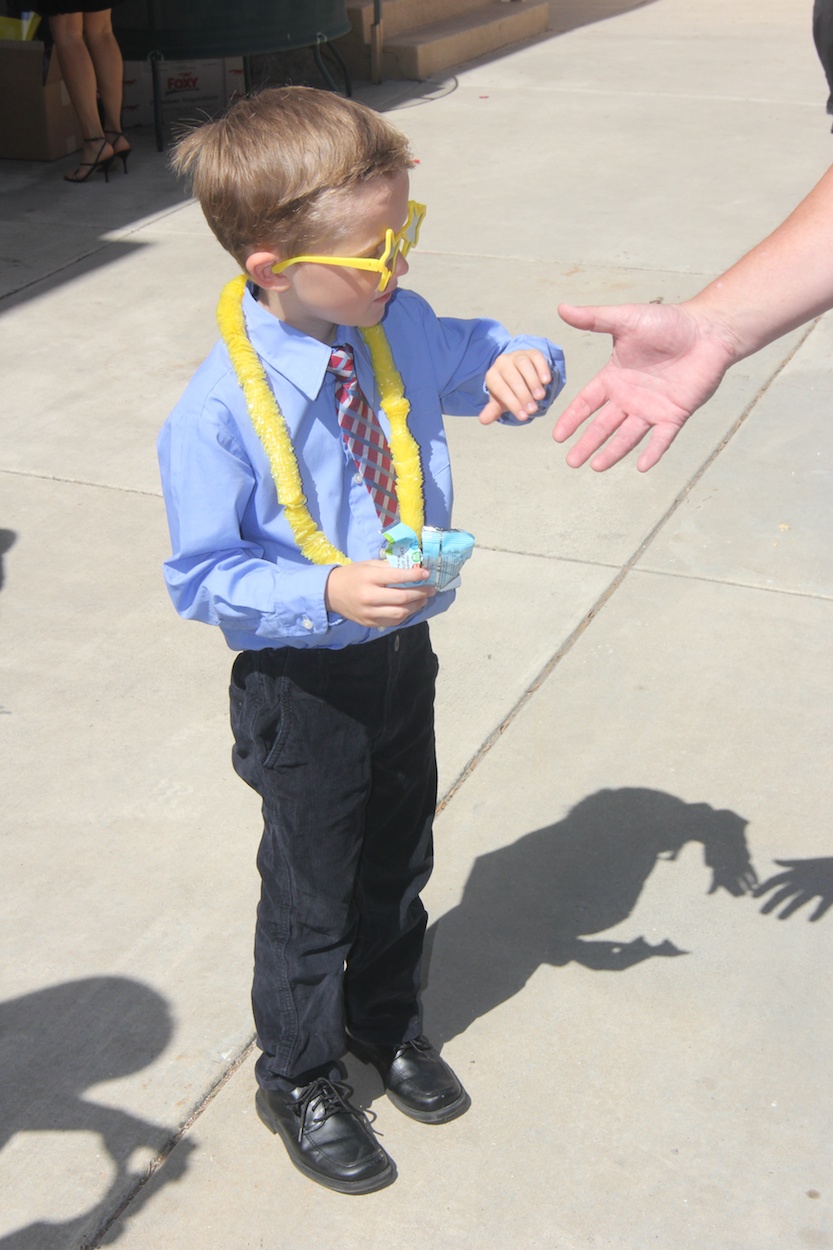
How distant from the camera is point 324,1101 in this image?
2.42m

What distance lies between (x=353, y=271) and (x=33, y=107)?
272 inches

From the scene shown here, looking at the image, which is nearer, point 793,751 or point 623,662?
point 793,751

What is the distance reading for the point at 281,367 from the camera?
6.85 ft

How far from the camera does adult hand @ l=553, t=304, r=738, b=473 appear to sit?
2373 millimetres

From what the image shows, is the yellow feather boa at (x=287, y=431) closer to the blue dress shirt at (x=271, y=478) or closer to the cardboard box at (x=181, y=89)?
the blue dress shirt at (x=271, y=478)

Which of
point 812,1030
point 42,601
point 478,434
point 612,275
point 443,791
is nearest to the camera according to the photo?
point 812,1030

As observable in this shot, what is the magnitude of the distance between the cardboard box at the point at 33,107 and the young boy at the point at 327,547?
6.34 meters

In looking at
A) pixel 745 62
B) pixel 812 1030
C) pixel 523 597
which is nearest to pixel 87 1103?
pixel 812 1030

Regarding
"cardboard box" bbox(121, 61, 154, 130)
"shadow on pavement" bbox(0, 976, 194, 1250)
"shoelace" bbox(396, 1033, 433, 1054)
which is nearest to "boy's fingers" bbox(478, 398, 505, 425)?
"shoelace" bbox(396, 1033, 433, 1054)

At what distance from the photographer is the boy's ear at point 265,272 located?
2.01 m

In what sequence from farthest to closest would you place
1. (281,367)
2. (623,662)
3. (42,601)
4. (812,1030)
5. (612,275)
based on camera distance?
(612,275) → (42,601) → (623,662) → (812,1030) → (281,367)

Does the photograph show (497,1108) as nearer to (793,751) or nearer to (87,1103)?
(87,1103)

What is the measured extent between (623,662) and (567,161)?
5204 millimetres

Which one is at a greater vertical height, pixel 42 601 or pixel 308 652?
pixel 308 652
